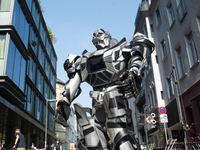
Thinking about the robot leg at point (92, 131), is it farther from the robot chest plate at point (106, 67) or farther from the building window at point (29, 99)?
the building window at point (29, 99)

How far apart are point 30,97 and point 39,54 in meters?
6.89

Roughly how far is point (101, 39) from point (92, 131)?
2593mm

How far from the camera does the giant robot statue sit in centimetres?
560

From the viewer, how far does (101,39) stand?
6.88 m

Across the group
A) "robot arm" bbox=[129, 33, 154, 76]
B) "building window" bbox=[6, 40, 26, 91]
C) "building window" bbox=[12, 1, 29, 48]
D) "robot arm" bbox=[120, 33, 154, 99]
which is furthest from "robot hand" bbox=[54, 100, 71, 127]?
"building window" bbox=[12, 1, 29, 48]

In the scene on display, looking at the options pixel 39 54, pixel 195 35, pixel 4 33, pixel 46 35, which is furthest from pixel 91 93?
pixel 46 35

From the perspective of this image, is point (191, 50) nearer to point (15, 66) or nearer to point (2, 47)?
point (2, 47)

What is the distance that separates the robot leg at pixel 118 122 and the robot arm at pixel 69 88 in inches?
43.6

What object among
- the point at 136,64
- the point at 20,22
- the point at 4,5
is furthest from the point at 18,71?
the point at 136,64

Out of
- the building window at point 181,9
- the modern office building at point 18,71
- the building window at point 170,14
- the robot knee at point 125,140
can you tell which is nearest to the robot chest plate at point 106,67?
the robot knee at point 125,140

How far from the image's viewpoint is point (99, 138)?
5.93m

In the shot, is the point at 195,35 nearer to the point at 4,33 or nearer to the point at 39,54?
the point at 4,33

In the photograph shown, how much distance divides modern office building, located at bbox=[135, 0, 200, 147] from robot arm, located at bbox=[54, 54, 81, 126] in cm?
367

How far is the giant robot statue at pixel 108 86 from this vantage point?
5598 millimetres
